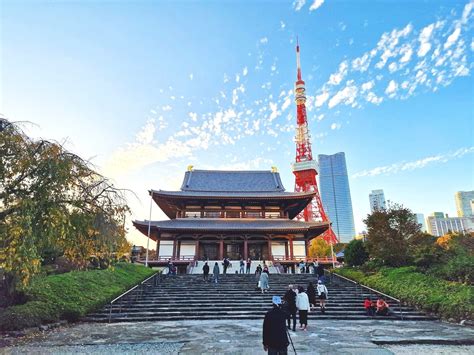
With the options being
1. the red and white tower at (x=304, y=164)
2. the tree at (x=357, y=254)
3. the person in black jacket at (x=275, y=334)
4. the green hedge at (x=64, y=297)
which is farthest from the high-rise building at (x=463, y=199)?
the person in black jacket at (x=275, y=334)

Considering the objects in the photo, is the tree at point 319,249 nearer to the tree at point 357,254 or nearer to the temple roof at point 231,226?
the temple roof at point 231,226

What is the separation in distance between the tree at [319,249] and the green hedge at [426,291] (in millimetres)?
31618

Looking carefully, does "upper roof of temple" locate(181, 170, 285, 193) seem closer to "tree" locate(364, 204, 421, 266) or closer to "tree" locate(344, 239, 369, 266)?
"tree" locate(344, 239, 369, 266)

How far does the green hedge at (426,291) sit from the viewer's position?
1123 centimetres

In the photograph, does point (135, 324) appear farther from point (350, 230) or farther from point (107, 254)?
point (350, 230)

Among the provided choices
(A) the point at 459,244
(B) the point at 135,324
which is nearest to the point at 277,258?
(A) the point at 459,244

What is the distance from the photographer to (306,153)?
5050cm

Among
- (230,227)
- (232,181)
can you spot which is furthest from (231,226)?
(232,181)

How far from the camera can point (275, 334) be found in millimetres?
5234

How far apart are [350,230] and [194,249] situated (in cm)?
18591

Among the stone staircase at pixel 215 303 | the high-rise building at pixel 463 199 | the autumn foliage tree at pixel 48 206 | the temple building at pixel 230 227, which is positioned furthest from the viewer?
the high-rise building at pixel 463 199

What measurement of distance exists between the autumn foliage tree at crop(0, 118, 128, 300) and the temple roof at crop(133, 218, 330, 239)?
1936cm

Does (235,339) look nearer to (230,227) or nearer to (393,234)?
(393,234)

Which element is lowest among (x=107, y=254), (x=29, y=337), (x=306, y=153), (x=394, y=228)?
(x=29, y=337)
